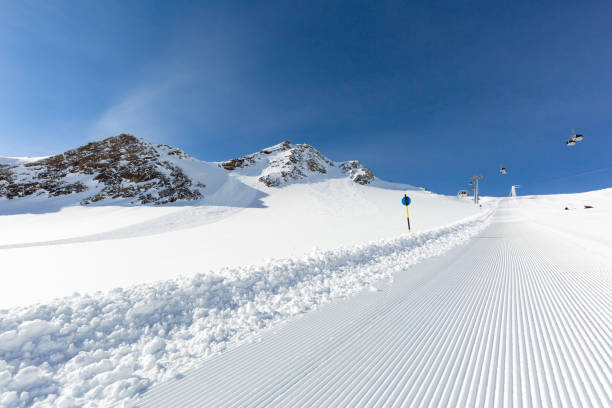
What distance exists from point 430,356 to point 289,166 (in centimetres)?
5105

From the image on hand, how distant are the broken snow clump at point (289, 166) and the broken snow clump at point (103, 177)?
16005mm

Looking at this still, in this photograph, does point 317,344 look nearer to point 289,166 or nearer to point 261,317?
point 261,317

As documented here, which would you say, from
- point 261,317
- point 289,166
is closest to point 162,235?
point 261,317

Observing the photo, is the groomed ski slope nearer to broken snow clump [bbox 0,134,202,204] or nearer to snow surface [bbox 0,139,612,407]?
snow surface [bbox 0,139,612,407]

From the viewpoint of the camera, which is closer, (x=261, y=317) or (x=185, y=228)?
(x=261, y=317)

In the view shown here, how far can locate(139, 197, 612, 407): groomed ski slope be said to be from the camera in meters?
1.95

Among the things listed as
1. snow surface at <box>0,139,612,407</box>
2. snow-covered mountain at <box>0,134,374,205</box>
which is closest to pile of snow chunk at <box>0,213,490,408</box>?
snow surface at <box>0,139,612,407</box>

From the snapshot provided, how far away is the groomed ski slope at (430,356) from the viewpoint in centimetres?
195

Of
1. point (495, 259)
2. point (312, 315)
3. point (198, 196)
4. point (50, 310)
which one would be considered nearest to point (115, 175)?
point (198, 196)

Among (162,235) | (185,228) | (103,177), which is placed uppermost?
(103,177)

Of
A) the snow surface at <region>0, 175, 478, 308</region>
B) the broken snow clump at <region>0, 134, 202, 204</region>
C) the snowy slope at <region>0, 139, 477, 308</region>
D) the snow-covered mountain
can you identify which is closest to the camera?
the snow surface at <region>0, 175, 478, 308</region>

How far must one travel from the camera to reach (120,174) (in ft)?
109

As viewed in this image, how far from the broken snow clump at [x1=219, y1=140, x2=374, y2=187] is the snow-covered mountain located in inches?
13.4

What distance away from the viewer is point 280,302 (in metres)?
4.30
